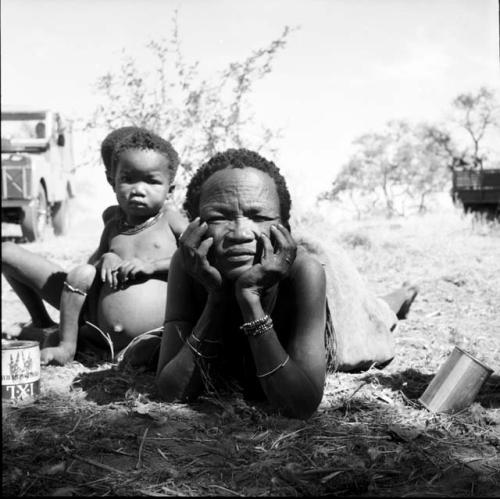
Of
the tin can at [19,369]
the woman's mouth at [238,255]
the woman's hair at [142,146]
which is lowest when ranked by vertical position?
the tin can at [19,369]

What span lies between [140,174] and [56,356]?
1.08m

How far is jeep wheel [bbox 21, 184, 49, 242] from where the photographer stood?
9227 millimetres

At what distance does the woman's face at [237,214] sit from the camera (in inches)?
88.9

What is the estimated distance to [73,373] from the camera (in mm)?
3172

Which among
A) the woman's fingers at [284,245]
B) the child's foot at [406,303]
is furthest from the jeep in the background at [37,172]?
the woman's fingers at [284,245]

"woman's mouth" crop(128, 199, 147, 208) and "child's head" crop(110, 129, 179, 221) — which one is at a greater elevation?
"child's head" crop(110, 129, 179, 221)

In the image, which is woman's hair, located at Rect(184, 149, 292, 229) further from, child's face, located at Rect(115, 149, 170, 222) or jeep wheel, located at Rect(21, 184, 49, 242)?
jeep wheel, located at Rect(21, 184, 49, 242)

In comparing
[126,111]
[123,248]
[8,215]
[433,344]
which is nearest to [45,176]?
[8,215]

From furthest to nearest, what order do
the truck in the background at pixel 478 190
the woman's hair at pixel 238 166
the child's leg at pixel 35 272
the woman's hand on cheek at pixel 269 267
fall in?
the truck in the background at pixel 478 190 < the child's leg at pixel 35 272 < the woman's hair at pixel 238 166 < the woman's hand on cheek at pixel 269 267

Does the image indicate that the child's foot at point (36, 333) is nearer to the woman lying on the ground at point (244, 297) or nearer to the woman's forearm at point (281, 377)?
the woman lying on the ground at point (244, 297)

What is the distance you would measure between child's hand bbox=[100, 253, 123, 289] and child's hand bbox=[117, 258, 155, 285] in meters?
0.03

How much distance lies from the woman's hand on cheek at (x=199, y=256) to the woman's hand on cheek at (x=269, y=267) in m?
0.09

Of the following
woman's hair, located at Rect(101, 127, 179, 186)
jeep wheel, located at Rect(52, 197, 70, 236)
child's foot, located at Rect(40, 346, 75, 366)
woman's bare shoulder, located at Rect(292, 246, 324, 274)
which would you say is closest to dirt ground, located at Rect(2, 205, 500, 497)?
child's foot, located at Rect(40, 346, 75, 366)

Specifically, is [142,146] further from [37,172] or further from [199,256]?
[37,172]
